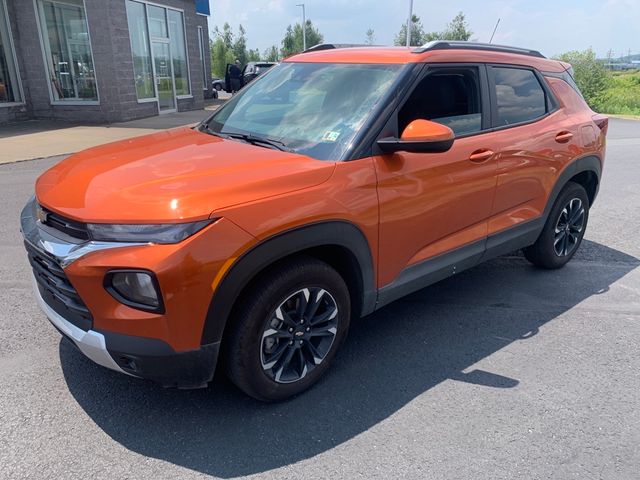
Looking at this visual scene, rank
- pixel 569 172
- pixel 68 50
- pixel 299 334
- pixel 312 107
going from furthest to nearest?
1. pixel 68 50
2. pixel 569 172
3. pixel 312 107
4. pixel 299 334

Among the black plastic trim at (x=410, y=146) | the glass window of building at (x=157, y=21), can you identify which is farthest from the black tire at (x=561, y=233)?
the glass window of building at (x=157, y=21)

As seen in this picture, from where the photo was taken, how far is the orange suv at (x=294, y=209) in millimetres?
2342

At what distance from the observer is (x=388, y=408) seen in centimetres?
287

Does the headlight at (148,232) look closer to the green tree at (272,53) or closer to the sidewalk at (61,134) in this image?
the sidewalk at (61,134)

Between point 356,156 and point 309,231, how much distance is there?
550 mm

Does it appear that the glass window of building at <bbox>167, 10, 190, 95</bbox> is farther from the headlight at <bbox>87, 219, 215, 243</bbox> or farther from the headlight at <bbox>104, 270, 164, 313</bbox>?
the headlight at <bbox>104, 270, 164, 313</bbox>

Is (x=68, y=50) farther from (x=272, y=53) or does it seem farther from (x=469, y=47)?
(x=272, y=53)

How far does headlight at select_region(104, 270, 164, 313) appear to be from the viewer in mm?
2274

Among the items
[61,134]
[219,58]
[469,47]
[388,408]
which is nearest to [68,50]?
[61,134]

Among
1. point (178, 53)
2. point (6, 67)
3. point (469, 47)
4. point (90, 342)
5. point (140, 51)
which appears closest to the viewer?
point (90, 342)

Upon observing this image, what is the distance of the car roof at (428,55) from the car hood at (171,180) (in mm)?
1002

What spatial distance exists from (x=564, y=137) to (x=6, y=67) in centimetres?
1525

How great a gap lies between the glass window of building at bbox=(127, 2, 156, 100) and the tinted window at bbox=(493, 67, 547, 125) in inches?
543

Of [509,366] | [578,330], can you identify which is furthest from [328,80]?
[578,330]
